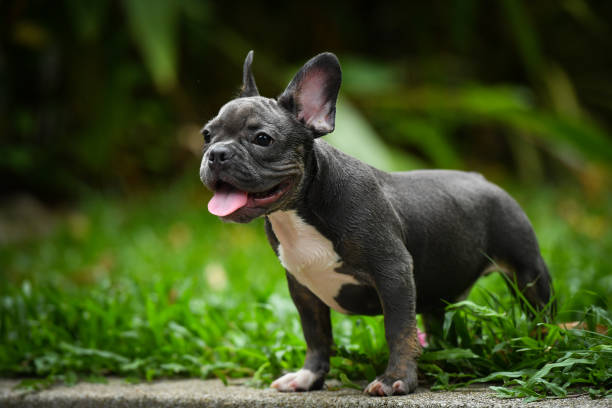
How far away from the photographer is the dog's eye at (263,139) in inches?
92.0

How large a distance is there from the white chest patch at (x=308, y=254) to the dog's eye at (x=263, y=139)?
277 mm

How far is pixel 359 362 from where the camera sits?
9.29 ft

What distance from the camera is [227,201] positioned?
2312mm

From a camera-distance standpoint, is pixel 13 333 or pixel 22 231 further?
pixel 22 231

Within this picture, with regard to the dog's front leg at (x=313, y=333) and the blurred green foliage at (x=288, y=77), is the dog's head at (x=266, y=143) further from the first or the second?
the blurred green foliage at (x=288, y=77)

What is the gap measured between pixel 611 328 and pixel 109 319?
2.22 metres

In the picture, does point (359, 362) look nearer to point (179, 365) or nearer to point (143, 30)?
point (179, 365)

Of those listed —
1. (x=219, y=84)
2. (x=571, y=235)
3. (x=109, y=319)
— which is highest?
(x=219, y=84)

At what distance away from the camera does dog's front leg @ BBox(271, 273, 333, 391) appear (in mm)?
2703

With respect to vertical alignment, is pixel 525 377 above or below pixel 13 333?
below

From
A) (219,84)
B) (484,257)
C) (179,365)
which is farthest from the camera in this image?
(219,84)

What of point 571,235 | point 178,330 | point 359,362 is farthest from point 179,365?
point 571,235

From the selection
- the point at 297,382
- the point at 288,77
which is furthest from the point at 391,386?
the point at 288,77

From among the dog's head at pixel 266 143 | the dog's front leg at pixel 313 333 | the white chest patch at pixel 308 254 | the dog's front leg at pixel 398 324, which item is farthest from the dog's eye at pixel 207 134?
the dog's front leg at pixel 398 324
